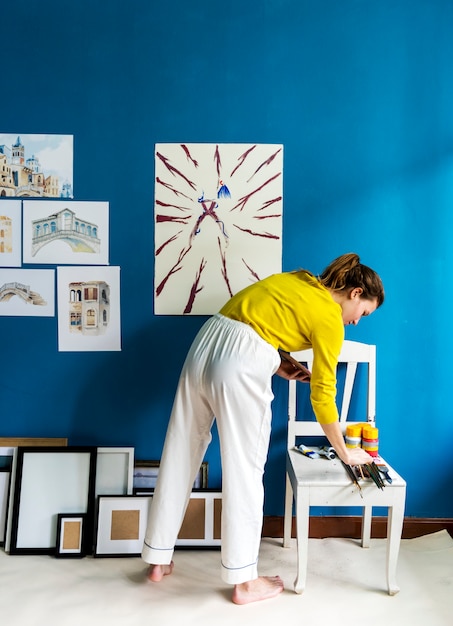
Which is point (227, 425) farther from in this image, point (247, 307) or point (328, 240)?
point (328, 240)

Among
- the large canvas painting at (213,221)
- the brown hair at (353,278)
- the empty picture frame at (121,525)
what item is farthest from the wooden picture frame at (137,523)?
the brown hair at (353,278)

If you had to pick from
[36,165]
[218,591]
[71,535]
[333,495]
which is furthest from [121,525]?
[36,165]

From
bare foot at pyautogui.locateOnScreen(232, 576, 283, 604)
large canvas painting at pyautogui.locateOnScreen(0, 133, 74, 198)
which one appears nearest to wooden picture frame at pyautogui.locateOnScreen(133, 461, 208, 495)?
bare foot at pyautogui.locateOnScreen(232, 576, 283, 604)

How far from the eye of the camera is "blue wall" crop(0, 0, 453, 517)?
237 cm

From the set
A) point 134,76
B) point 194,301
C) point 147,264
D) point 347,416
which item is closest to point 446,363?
point 347,416

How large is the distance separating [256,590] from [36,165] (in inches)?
81.4

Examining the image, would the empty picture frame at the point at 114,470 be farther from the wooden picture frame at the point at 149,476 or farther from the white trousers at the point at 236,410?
the white trousers at the point at 236,410

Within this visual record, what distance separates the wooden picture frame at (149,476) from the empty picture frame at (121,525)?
4.7 inches

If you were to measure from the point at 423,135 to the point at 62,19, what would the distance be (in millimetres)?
1762

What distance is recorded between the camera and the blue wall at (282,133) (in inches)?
93.2

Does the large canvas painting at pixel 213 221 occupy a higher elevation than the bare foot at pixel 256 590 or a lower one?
higher

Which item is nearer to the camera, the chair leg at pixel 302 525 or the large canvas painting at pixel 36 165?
the chair leg at pixel 302 525

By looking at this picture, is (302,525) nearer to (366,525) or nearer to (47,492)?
(366,525)

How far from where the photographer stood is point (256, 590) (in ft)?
6.35
